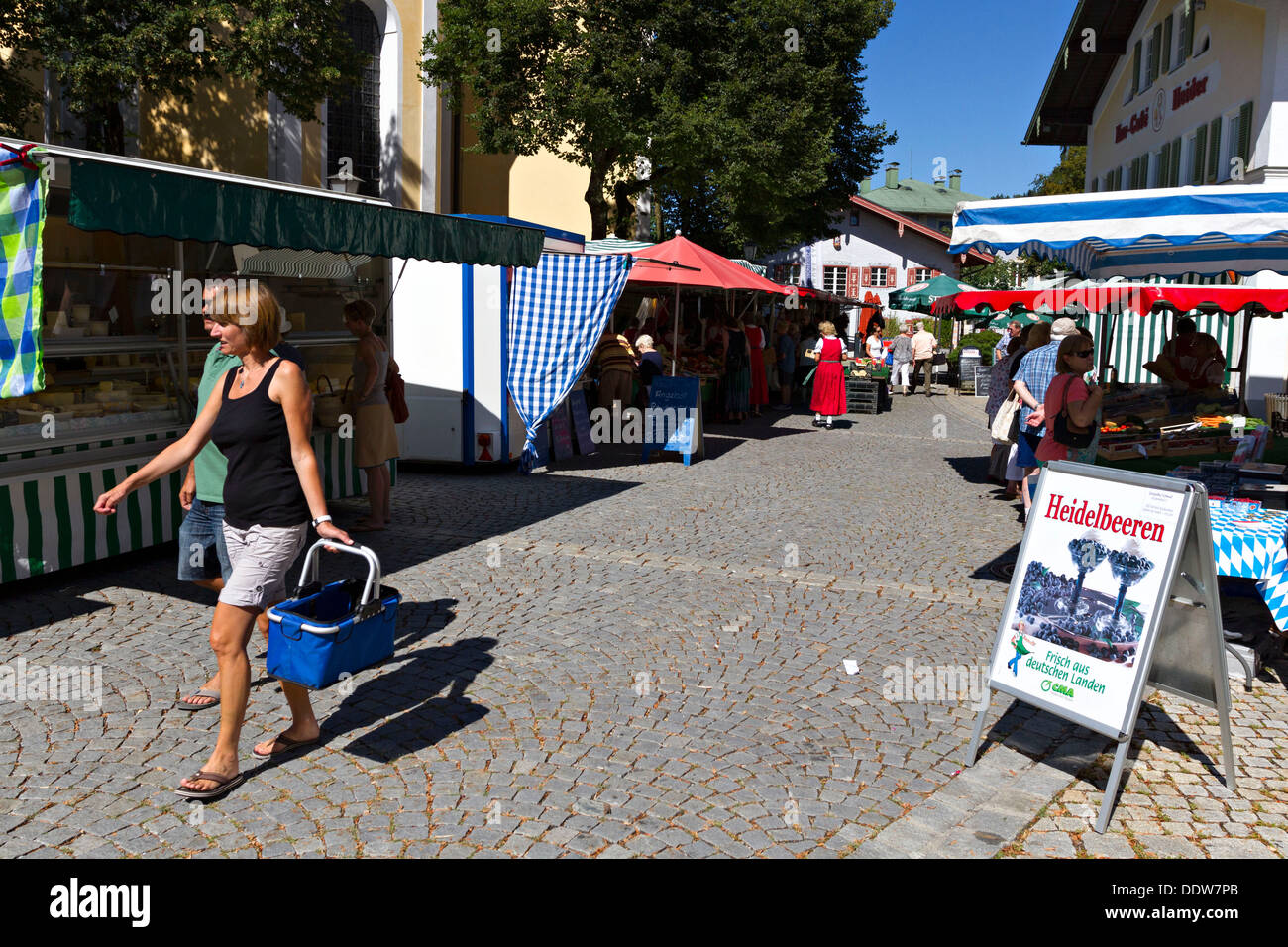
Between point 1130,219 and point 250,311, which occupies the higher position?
point 1130,219

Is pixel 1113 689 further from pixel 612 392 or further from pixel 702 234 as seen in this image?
pixel 702 234

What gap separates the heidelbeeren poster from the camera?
14.3ft

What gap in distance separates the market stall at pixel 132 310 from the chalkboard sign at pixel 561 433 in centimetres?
407

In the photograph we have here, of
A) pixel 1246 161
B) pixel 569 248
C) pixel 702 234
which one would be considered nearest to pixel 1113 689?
pixel 569 248

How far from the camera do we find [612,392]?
1466 cm

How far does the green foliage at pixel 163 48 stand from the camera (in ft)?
47.9

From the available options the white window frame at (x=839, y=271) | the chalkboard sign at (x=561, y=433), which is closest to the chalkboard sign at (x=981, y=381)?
the chalkboard sign at (x=561, y=433)

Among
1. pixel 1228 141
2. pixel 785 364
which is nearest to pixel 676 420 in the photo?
pixel 785 364

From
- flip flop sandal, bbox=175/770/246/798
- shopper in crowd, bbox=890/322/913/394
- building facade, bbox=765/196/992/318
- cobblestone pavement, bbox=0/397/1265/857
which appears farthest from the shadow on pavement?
building facade, bbox=765/196/992/318

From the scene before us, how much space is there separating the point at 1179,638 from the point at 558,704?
2.73 meters

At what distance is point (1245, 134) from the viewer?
18.3 meters

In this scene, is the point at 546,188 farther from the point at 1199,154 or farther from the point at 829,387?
the point at 1199,154

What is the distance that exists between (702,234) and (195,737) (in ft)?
86.6

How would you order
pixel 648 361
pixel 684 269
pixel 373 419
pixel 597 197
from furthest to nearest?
pixel 597 197, pixel 648 361, pixel 684 269, pixel 373 419
